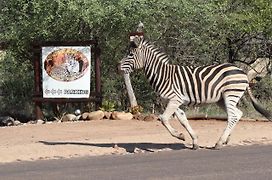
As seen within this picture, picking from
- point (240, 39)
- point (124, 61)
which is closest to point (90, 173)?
A: point (124, 61)

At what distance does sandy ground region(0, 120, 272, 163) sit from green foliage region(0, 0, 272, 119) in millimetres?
3771

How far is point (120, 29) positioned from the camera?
25172mm

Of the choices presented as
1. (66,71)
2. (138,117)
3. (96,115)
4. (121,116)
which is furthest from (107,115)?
(66,71)

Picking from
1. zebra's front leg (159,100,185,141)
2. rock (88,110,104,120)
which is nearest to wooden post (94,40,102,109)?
rock (88,110,104,120)

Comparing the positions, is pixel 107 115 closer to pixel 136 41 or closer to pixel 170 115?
pixel 136 41

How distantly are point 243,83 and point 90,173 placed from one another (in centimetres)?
541

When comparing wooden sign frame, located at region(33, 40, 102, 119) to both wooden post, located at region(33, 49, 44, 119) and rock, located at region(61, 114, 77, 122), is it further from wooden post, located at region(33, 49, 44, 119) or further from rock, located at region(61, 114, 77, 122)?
rock, located at region(61, 114, 77, 122)

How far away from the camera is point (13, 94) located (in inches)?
1133

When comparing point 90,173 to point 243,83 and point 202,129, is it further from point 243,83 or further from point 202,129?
point 202,129

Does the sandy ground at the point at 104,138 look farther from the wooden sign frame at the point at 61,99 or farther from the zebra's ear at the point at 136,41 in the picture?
the zebra's ear at the point at 136,41

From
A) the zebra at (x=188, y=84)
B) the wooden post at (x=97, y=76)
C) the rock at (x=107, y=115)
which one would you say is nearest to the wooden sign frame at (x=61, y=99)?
the wooden post at (x=97, y=76)

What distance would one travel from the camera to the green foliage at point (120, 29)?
79.7 ft

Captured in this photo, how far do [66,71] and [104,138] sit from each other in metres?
6.06

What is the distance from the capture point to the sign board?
2448 centimetres
